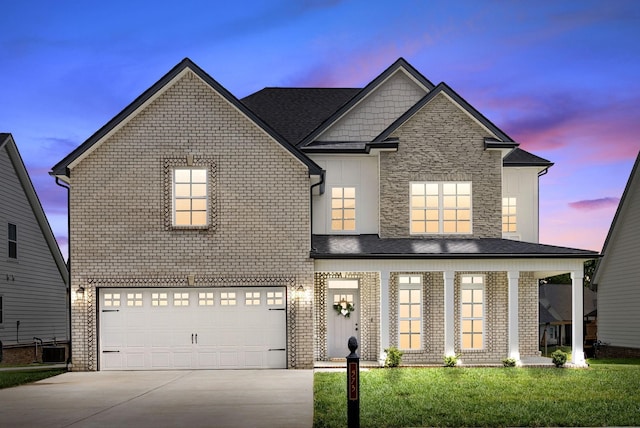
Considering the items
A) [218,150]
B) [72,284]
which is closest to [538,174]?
[218,150]

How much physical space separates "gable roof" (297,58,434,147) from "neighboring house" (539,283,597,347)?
26.6 m

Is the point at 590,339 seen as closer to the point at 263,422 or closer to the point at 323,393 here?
the point at 323,393

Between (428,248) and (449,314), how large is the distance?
2102 mm

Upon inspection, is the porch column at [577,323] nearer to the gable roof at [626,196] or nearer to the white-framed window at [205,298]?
the gable roof at [626,196]

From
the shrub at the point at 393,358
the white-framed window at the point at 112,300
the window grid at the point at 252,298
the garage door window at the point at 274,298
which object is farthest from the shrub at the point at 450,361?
the white-framed window at the point at 112,300

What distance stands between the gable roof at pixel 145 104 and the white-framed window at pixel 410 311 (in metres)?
4.87

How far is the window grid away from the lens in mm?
22219

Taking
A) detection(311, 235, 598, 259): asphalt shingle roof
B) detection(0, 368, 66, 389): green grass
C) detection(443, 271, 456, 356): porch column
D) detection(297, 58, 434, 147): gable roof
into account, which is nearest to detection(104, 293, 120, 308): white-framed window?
detection(0, 368, 66, 389): green grass

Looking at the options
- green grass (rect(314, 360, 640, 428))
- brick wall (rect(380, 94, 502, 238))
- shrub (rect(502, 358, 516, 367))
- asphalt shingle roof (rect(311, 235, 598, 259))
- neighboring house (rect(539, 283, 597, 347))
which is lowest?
neighboring house (rect(539, 283, 597, 347))

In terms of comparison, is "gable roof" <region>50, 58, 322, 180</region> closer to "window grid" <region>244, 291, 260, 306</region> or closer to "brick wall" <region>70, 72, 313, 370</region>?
"brick wall" <region>70, 72, 313, 370</region>

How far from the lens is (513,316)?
22.3 metres

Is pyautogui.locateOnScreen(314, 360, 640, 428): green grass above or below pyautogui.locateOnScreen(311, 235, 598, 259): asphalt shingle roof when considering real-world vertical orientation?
below

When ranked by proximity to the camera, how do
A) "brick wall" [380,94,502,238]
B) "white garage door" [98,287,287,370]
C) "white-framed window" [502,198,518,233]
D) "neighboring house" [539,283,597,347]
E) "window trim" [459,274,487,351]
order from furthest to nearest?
"neighboring house" [539,283,597,347] < "white-framed window" [502,198,518,233] < "brick wall" [380,94,502,238] < "window trim" [459,274,487,351] < "white garage door" [98,287,287,370]

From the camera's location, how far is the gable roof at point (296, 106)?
27469 mm
